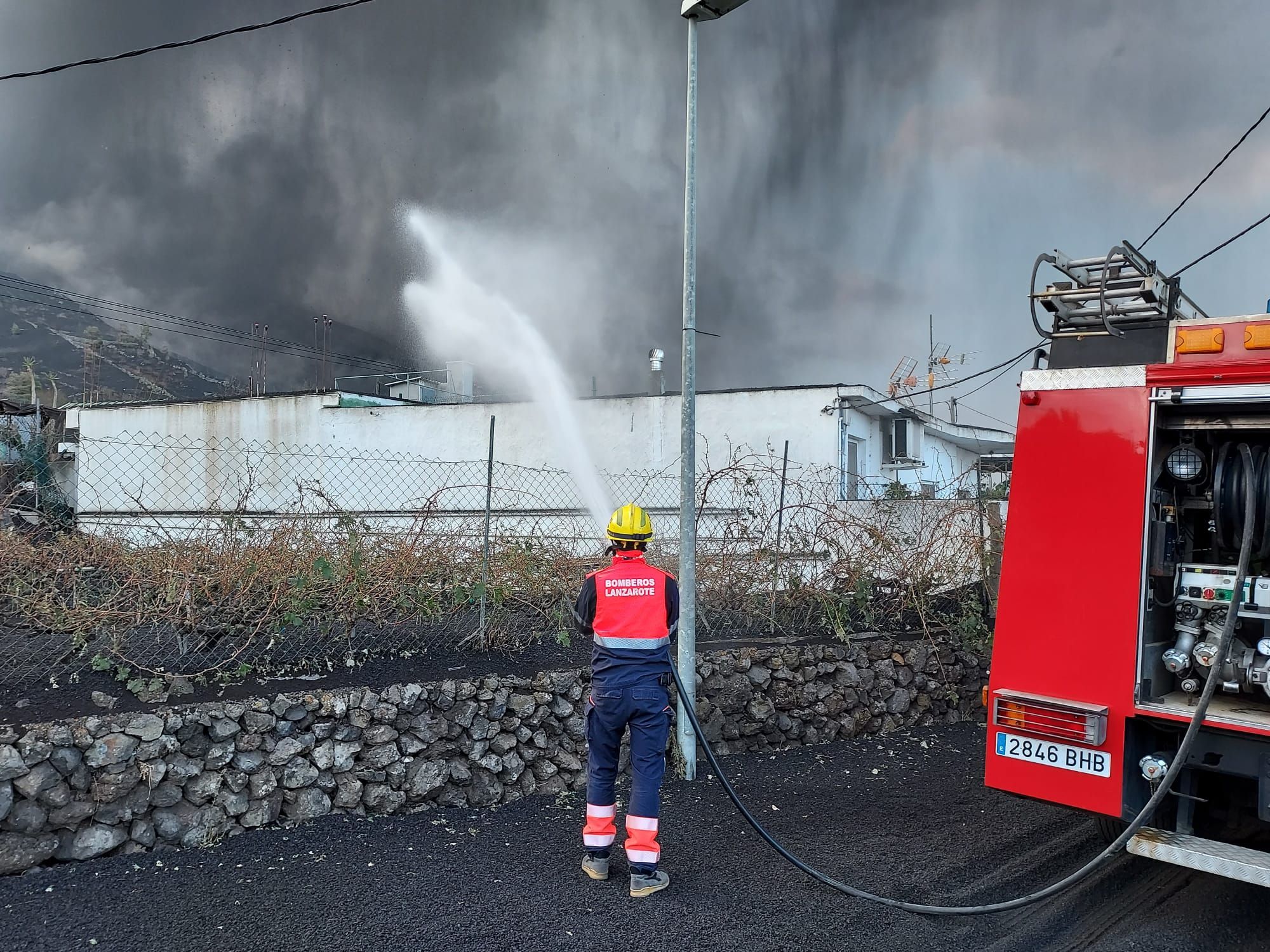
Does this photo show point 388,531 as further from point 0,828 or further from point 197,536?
point 0,828

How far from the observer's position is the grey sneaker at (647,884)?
443 centimetres

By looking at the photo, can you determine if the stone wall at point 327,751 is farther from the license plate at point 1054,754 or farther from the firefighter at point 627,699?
the license plate at point 1054,754

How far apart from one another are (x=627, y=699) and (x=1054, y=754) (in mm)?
2176

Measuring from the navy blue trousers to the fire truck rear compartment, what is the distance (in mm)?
2406

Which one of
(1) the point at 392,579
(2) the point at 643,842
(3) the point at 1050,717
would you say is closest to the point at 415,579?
(1) the point at 392,579

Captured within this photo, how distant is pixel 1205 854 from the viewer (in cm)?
391

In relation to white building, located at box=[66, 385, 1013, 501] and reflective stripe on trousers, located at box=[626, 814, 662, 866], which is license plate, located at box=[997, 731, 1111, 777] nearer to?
reflective stripe on trousers, located at box=[626, 814, 662, 866]

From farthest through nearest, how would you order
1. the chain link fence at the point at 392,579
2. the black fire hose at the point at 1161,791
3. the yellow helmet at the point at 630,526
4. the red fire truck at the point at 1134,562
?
the chain link fence at the point at 392,579 → the yellow helmet at the point at 630,526 → the red fire truck at the point at 1134,562 → the black fire hose at the point at 1161,791

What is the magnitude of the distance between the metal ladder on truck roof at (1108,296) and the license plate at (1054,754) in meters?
2.15

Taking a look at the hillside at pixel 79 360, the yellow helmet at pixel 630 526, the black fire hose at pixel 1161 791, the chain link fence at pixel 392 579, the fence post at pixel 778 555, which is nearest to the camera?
the black fire hose at pixel 1161 791

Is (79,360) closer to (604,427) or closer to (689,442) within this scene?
(604,427)

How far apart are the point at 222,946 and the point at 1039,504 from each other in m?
4.49

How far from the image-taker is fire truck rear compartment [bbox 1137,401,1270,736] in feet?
14.0

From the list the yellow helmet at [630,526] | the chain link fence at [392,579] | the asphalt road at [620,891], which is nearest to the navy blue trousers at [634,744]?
→ the asphalt road at [620,891]
